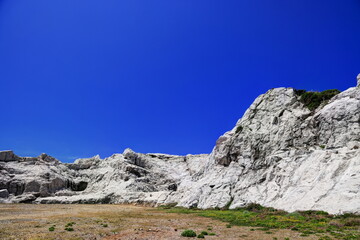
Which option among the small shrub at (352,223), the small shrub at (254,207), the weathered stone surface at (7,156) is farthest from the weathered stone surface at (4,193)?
the small shrub at (352,223)

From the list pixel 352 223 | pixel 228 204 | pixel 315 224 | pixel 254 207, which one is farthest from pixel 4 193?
pixel 352 223

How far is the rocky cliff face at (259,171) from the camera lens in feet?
124

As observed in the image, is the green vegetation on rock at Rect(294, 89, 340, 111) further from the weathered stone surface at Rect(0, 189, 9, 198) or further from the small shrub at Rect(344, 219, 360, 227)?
the weathered stone surface at Rect(0, 189, 9, 198)

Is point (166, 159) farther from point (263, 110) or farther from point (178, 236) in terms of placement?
point (178, 236)

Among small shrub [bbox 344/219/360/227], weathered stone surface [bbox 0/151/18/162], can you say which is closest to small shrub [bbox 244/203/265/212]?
small shrub [bbox 344/219/360/227]

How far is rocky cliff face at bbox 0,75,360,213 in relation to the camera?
3772 centimetres

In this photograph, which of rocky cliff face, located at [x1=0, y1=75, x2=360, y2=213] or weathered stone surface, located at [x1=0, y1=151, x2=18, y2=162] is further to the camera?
weathered stone surface, located at [x1=0, y1=151, x2=18, y2=162]

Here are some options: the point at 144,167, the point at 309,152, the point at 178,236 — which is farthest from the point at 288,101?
the point at 144,167

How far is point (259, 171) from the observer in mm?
53156

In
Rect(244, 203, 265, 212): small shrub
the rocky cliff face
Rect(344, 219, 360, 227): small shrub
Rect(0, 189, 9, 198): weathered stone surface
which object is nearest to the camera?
Rect(344, 219, 360, 227): small shrub

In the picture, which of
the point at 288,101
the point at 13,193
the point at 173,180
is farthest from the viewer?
the point at 173,180

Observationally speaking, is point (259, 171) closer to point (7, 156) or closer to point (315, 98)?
point (315, 98)

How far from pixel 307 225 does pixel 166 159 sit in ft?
321

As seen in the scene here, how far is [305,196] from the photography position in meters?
37.1
